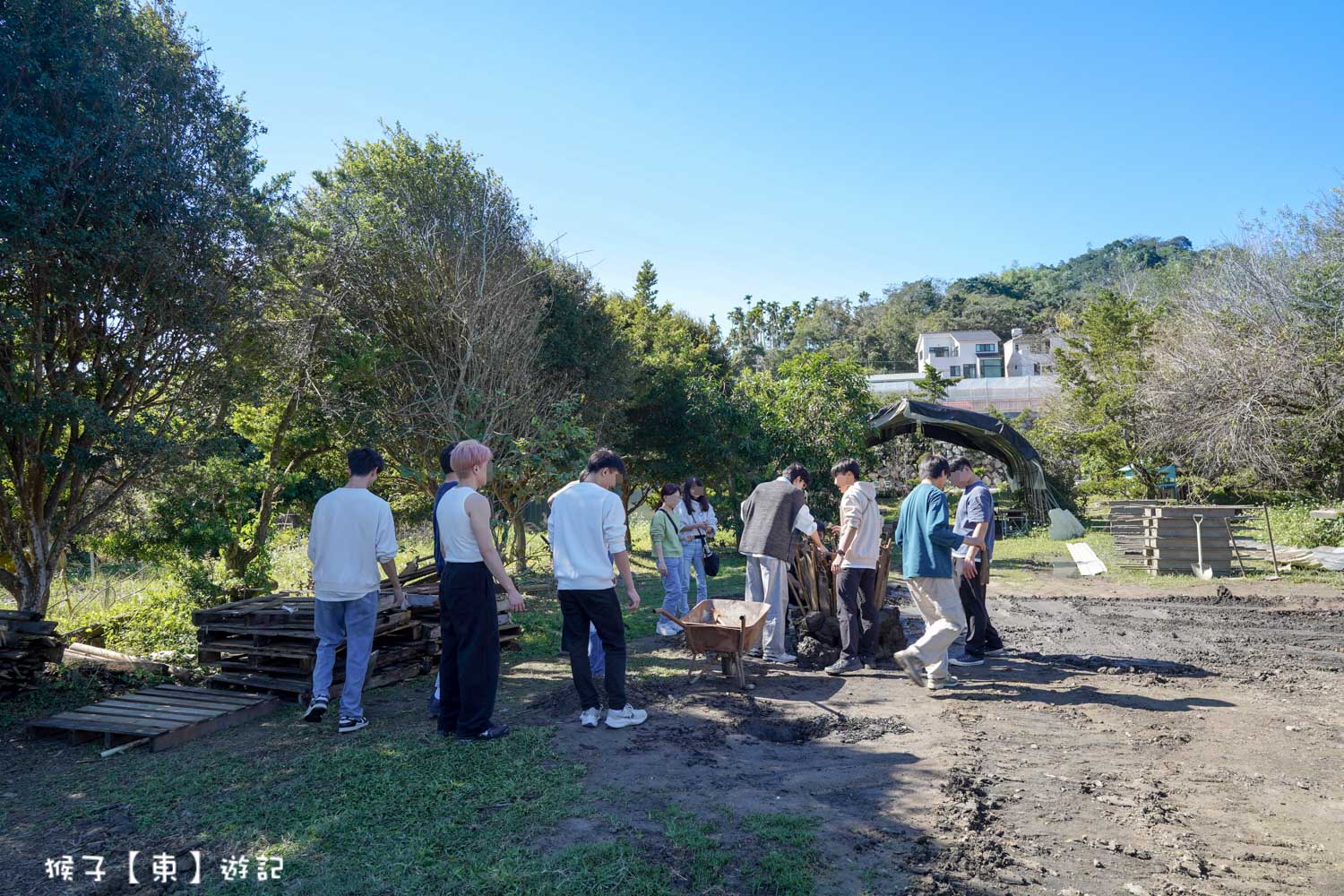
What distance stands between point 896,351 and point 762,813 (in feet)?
258

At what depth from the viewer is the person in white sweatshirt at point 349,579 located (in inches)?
230

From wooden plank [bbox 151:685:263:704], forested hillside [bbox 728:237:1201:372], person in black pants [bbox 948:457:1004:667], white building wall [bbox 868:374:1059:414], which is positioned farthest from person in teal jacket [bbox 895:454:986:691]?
forested hillside [bbox 728:237:1201:372]

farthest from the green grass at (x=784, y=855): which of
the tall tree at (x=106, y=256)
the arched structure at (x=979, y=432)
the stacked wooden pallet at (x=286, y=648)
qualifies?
the arched structure at (x=979, y=432)

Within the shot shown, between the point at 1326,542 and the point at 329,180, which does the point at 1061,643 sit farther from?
the point at 329,180

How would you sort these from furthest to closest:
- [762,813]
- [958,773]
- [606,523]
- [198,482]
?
[198,482] → [606,523] → [958,773] → [762,813]

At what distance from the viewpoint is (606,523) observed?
5.58 meters

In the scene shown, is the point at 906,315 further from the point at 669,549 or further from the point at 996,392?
the point at 669,549

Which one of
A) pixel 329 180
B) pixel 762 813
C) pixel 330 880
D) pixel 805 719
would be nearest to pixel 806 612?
pixel 805 719

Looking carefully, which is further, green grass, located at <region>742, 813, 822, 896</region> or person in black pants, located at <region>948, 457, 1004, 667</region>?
person in black pants, located at <region>948, 457, 1004, 667</region>

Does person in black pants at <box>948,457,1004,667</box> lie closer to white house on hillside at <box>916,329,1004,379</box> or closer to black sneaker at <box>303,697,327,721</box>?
black sneaker at <box>303,697,327,721</box>

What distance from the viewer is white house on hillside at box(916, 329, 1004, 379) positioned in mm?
73625

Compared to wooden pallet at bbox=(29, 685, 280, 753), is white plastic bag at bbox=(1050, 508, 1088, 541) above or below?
above

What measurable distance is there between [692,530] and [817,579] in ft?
5.14

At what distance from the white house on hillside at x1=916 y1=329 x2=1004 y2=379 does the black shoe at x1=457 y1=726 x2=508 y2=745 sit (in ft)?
235
